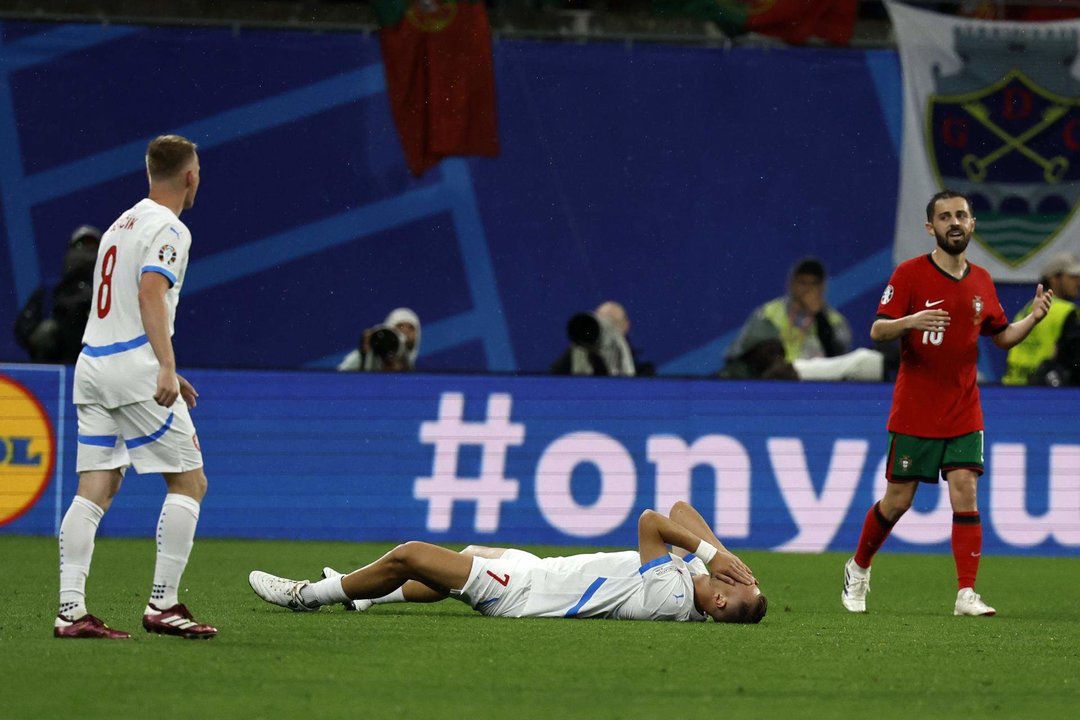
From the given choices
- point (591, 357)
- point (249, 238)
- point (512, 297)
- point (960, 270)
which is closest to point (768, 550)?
point (591, 357)

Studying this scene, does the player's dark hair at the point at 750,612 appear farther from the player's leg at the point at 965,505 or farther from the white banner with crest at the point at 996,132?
the white banner with crest at the point at 996,132

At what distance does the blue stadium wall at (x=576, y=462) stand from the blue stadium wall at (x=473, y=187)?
482 cm

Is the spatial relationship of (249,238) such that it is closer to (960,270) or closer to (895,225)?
(895,225)

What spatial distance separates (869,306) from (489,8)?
491cm

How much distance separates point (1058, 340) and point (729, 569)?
7527 millimetres

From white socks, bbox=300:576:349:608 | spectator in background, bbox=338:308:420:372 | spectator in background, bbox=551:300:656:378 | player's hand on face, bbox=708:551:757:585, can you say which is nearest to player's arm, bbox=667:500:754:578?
player's hand on face, bbox=708:551:757:585

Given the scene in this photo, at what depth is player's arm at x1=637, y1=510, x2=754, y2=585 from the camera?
7.97 metres

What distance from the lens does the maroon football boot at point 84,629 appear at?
6770 millimetres

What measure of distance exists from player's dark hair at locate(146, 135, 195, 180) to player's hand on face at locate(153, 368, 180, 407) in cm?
82

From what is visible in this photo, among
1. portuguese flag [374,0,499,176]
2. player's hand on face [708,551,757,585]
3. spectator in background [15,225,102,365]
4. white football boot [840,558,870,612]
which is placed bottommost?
white football boot [840,558,870,612]

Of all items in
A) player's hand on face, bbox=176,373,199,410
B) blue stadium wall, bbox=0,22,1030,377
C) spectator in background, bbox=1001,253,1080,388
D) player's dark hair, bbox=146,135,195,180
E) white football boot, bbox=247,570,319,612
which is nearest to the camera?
player's dark hair, bbox=146,135,195,180

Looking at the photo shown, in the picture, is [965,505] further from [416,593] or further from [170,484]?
[170,484]

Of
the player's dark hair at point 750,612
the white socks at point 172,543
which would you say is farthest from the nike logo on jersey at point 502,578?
the white socks at point 172,543

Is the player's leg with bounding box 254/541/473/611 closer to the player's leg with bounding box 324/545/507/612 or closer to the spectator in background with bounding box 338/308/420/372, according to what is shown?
the player's leg with bounding box 324/545/507/612
